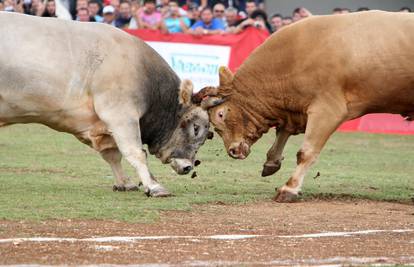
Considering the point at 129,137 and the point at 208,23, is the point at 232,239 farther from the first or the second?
the point at 208,23

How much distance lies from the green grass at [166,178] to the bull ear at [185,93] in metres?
1.07

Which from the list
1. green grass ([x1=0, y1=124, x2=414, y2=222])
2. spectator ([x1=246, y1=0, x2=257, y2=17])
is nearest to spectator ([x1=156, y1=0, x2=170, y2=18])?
spectator ([x1=246, y1=0, x2=257, y2=17])

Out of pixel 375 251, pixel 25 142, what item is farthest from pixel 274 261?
pixel 25 142

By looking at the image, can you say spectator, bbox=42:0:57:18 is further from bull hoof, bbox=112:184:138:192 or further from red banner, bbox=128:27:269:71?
bull hoof, bbox=112:184:138:192

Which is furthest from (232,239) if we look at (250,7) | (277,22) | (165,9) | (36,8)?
(250,7)

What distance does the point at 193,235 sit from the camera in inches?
404

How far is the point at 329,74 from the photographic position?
12695 mm

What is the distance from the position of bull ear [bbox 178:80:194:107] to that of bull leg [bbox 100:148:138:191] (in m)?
0.97

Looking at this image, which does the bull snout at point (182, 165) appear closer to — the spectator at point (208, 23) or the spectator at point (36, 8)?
the spectator at point (208, 23)

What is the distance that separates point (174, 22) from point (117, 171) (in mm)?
10803

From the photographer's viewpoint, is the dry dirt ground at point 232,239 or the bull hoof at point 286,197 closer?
the dry dirt ground at point 232,239

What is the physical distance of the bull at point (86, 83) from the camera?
12266 mm

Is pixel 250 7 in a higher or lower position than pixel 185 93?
lower

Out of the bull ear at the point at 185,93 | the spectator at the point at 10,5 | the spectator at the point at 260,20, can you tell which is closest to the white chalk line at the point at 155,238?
the bull ear at the point at 185,93
